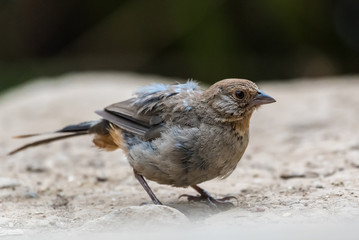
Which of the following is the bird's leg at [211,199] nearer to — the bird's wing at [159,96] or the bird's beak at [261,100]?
the bird's wing at [159,96]

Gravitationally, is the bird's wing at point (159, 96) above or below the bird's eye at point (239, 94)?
below

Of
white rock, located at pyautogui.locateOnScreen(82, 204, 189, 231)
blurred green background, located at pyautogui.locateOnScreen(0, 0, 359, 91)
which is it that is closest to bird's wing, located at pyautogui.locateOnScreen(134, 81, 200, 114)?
white rock, located at pyautogui.locateOnScreen(82, 204, 189, 231)

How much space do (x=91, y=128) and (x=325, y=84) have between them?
519 centimetres

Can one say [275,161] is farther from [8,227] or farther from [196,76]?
[196,76]

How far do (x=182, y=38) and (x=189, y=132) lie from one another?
7.88 m

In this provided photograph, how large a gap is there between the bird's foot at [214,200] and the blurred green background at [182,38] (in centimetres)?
707

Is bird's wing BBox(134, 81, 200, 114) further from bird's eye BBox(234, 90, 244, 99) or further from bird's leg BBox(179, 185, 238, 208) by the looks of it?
bird's leg BBox(179, 185, 238, 208)

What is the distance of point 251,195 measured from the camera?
192 inches

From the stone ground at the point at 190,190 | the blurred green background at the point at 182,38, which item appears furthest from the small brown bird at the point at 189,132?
the blurred green background at the point at 182,38

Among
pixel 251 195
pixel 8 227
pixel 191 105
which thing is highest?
pixel 191 105

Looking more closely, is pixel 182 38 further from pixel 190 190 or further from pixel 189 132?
pixel 189 132

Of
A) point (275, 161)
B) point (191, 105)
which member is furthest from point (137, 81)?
point (191, 105)

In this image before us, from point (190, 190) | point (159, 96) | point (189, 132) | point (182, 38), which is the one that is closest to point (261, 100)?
point (189, 132)

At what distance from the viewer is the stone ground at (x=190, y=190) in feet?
12.2
